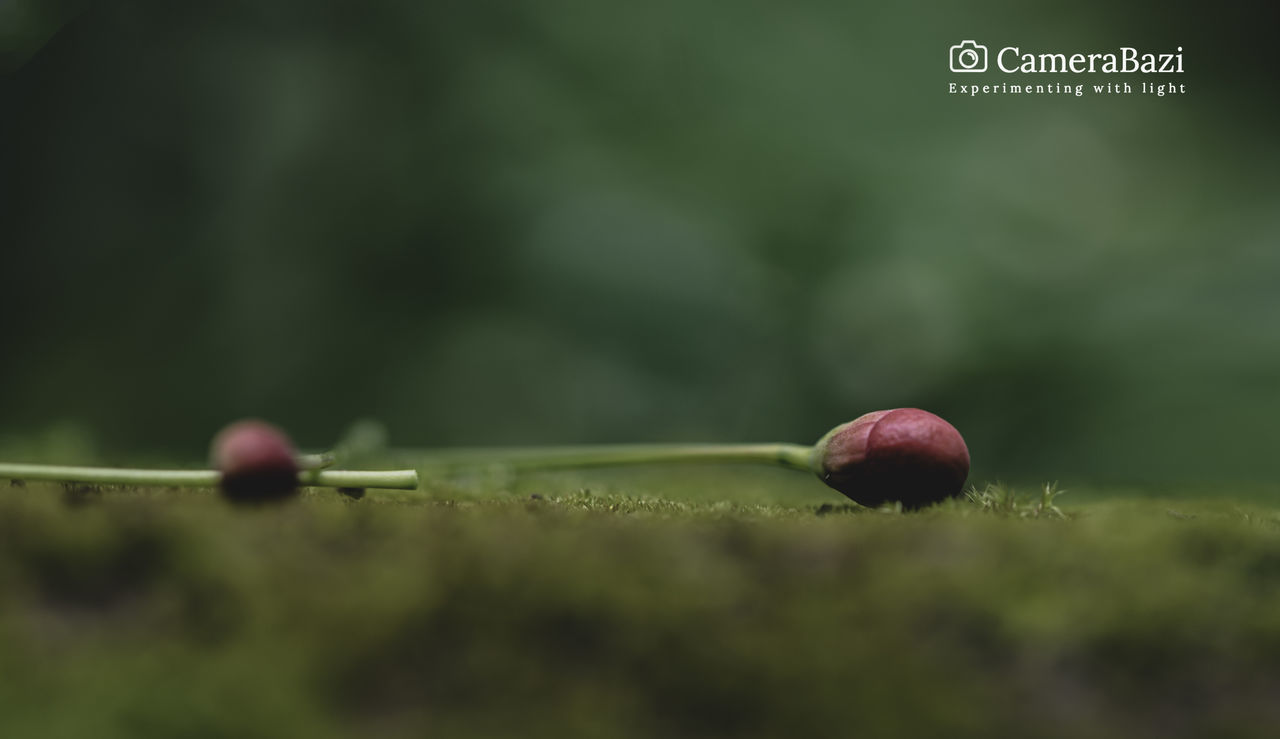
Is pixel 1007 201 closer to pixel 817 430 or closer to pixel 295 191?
pixel 817 430

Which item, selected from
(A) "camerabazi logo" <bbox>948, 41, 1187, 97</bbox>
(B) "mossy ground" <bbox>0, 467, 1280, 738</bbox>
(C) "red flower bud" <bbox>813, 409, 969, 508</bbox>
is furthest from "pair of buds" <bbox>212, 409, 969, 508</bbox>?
(A) "camerabazi logo" <bbox>948, 41, 1187, 97</bbox>

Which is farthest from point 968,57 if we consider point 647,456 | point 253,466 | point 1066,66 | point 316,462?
point 253,466

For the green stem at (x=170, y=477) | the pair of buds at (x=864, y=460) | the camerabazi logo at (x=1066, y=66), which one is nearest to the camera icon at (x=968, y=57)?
the camerabazi logo at (x=1066, y=66)

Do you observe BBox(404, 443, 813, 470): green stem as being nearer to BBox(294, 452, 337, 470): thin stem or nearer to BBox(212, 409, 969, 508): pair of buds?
BBox(212, 409, 969, 508): pair of buds

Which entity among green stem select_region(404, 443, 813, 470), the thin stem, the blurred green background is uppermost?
the blurred green background

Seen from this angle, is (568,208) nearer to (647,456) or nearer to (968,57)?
(968,57)

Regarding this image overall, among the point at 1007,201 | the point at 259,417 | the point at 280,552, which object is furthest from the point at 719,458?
the point at 259,417

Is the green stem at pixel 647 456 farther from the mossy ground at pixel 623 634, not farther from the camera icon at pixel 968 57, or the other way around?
the camera icon at pixel 968 57

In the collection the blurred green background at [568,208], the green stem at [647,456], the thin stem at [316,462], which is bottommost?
the green stem at [647,456]
